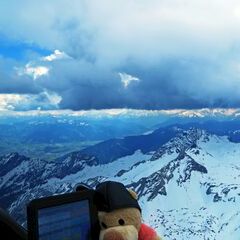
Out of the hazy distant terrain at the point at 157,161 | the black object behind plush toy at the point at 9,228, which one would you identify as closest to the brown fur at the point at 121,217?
the black object behind plush toy at the point at 9,228

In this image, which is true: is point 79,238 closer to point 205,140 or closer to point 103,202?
point 103,202

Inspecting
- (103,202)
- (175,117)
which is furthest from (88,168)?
(103,202)

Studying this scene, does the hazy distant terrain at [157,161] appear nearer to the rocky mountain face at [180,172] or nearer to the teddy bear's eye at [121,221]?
the rocky mountain face at [180,172]

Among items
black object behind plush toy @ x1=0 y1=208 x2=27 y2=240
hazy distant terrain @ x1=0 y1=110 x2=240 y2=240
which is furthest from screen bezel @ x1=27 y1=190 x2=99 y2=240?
hazy distant terrain @ x1=0 y1=110 x2=240 y2=240

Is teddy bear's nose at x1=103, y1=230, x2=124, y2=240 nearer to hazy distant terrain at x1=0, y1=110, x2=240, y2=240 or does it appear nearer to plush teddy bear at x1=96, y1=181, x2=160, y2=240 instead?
plush teddy bear at x1=96, y1=181, x2=160, y2=240

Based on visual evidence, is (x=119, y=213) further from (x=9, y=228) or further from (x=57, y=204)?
(x=9, y=228)
